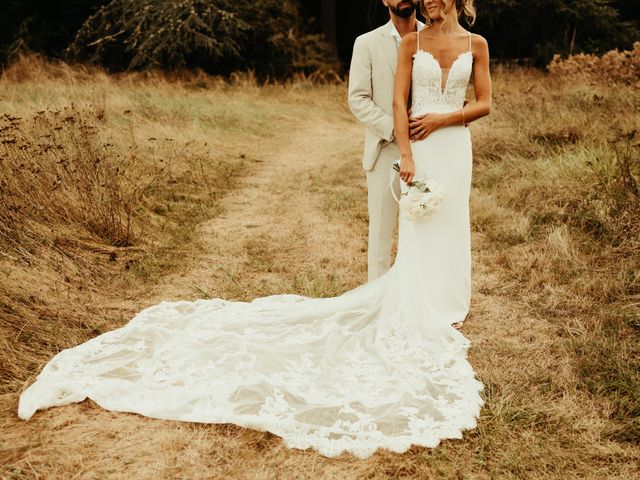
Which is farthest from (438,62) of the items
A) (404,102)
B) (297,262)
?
(297,262)

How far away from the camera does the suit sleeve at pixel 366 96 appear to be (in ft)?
12.5

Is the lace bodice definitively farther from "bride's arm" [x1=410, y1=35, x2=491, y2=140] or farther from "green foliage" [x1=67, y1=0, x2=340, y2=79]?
"green foliage" [x1=67, y1=0, x2=340, y2=79]

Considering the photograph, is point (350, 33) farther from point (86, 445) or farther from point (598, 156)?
point (86, 445)

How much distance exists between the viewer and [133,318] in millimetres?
3916

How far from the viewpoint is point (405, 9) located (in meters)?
3.65

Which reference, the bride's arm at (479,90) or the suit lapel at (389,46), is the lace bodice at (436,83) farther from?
the suit lapel at (389,46)

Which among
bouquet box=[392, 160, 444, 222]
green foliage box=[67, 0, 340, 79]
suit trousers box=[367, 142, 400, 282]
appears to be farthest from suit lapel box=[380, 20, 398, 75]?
green foliage box=[67, 0, 340, 79]

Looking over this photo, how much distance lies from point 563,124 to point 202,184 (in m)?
4.73

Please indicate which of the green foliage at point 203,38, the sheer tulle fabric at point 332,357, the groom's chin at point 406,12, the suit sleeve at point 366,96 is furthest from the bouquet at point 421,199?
the green foliage at point 203,38

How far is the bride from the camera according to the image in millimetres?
2881

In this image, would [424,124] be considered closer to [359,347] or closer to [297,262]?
[359,347]

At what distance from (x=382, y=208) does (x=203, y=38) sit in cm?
1354

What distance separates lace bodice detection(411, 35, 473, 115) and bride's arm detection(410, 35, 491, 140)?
0.18 feet

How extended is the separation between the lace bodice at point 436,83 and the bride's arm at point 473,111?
0.06 metres
